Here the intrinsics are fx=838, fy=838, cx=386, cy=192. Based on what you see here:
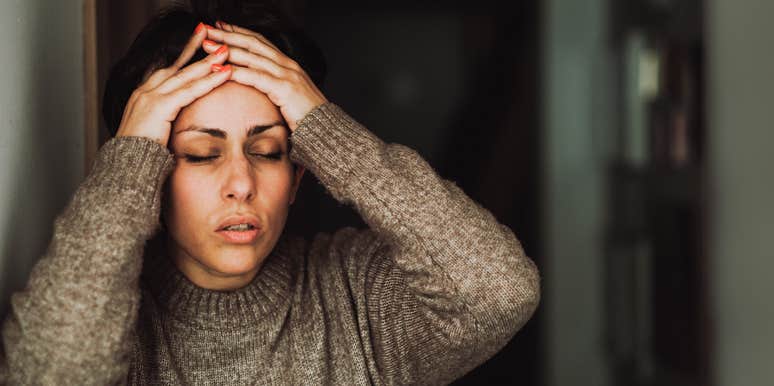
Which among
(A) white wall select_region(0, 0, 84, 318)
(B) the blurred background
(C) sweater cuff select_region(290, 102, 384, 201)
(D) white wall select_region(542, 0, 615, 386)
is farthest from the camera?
(D) white wall select_region(542, 0, 615, 386)

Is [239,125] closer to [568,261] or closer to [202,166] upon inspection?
[202,166]

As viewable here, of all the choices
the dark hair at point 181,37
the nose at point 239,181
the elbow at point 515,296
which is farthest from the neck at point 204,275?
the elbow at point 515,296

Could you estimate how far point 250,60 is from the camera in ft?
3.83

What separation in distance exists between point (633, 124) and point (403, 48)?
2146mm

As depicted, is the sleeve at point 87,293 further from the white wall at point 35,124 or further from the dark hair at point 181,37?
the dark hair at point 181,37

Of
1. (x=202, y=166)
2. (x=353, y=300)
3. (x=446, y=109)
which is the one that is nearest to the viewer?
(x=202, y=166)

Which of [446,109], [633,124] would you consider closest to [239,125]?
[633,124]

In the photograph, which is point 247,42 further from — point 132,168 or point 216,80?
point 132,168

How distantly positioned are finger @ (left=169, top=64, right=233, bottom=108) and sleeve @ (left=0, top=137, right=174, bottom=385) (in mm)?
115

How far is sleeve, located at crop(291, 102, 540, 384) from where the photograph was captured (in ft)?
3.76

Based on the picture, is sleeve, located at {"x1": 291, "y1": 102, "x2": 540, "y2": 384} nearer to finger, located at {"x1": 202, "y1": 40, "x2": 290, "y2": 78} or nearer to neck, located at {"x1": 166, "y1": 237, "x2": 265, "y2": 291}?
finger, located at {"x1": 202, "y1": 40, "x2": 290, "y2": 78}

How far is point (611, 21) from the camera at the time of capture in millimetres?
3182

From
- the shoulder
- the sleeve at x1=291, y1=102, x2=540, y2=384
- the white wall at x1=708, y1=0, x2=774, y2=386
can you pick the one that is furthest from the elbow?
the white wall at x1=708, y1=0, x2=774, y2=386

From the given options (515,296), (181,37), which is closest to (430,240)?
(515,296)
